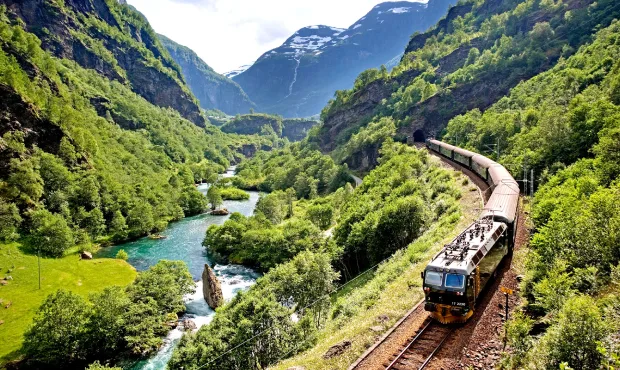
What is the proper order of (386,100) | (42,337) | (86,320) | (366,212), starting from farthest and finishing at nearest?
(386,100), (366,212), (86,320), (42,337)

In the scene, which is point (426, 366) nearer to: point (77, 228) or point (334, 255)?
point (334, 255)

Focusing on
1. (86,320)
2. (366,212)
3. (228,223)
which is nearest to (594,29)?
(366,212)

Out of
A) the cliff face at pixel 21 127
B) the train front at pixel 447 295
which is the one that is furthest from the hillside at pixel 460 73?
the train front at pixel 447 295

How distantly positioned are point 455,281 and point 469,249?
2.96 meters

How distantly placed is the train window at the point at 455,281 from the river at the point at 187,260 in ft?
120

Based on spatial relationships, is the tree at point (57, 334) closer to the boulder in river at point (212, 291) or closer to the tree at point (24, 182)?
the boulder in river at point (212, 291)

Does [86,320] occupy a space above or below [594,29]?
below

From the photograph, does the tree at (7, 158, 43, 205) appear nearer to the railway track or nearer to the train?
the railway track

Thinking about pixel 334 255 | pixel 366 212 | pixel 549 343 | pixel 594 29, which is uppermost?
pixel 594 29

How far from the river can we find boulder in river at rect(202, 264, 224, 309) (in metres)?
1.08

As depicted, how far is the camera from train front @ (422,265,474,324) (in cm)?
1959

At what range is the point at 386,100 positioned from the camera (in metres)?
170

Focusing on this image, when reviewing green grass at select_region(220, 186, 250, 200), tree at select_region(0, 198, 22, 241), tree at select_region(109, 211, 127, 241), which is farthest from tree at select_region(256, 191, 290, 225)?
tree at select_region(0, 198, 22, 241)

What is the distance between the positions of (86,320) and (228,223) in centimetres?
3919
